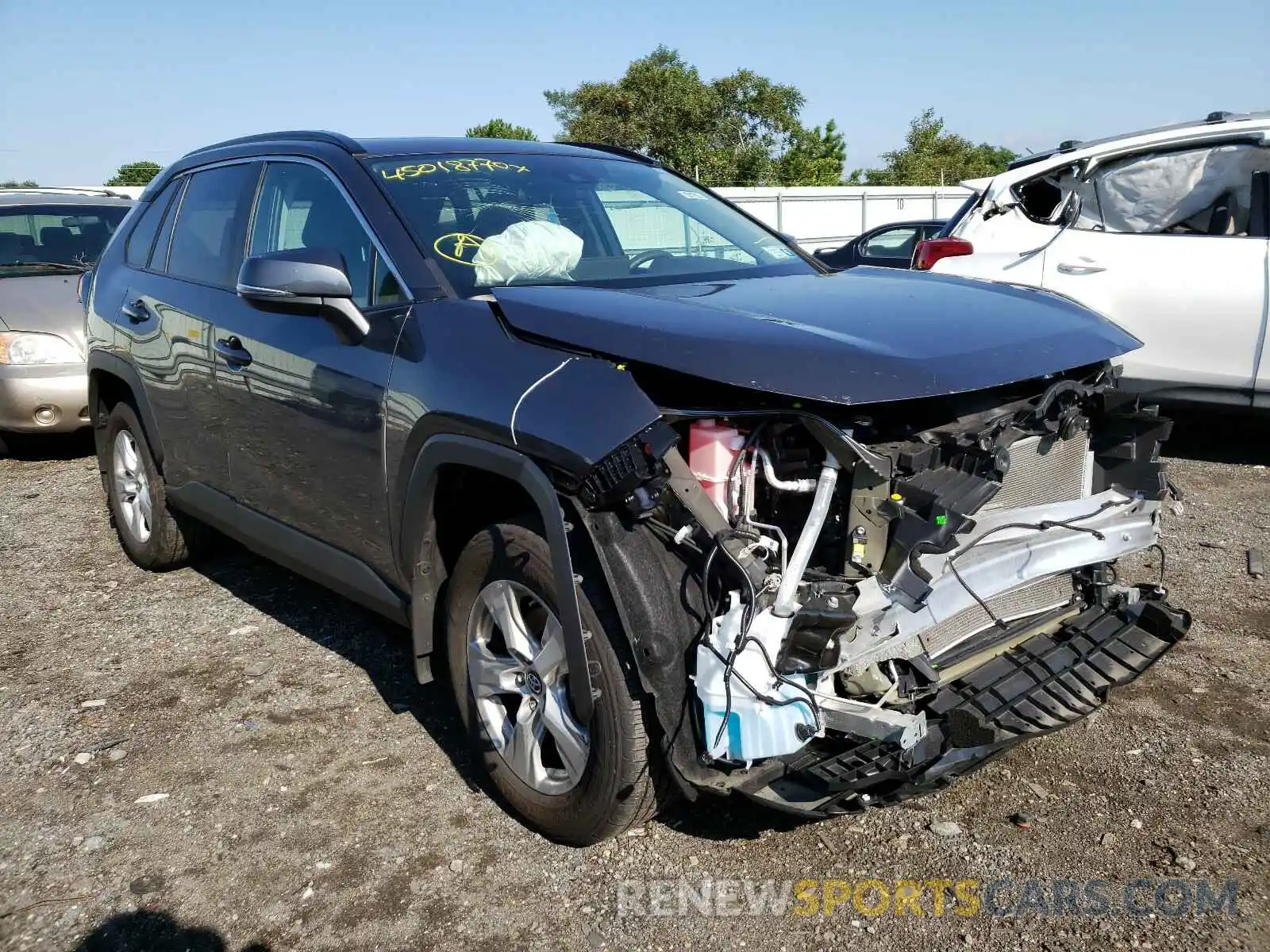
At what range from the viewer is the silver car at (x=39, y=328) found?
7.79 meters

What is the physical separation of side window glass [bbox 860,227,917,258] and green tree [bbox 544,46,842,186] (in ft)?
90.8

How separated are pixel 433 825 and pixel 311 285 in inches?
64.1

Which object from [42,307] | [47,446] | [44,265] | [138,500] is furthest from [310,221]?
[47,446]

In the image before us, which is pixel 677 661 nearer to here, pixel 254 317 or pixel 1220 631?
pixel 254 317

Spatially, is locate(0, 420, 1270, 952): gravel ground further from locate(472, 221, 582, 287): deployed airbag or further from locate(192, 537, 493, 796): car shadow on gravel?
locate(472, 221, 582, 287): deployed airbag

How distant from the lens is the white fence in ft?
83.5

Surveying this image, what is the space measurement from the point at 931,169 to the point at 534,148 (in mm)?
46976

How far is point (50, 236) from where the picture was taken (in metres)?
8.91

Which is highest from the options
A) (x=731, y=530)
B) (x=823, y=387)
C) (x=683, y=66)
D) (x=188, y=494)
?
(x=683, y=66)

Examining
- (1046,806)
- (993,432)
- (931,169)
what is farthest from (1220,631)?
(931,169)

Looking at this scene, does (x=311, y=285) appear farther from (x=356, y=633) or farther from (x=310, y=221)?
(x=356, y=633)

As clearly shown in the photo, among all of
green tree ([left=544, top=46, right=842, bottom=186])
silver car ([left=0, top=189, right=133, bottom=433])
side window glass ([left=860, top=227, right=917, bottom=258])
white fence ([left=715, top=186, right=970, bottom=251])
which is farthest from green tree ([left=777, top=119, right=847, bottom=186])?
silver car ([left=0, top=189, right=133, bottom=433])

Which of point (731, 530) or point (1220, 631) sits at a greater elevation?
point (731, 530)

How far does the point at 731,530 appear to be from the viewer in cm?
253
